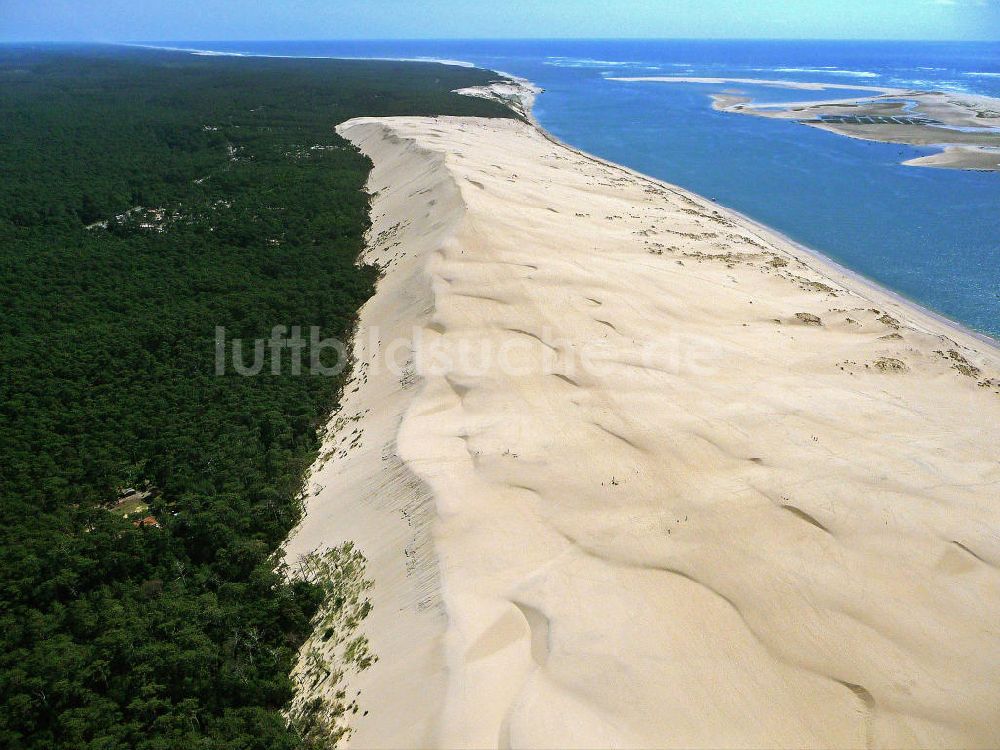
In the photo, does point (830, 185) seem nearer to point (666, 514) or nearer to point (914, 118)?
point (914, 118)

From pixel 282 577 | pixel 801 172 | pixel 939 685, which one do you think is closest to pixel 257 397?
pixel 282 577

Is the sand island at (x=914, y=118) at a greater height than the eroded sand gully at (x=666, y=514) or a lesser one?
greater

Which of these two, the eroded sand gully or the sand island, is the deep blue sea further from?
the eroded sand gully

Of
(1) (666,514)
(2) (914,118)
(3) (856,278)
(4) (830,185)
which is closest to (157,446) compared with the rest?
(1) (666,514)

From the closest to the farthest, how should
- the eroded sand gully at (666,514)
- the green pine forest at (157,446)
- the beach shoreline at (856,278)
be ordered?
1. the eroded sand gully at (666,514)
2. the green pine forest at (157,446)
3. the beach shoreline at (856,278)

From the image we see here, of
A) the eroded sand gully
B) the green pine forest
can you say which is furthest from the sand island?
the green pine forest

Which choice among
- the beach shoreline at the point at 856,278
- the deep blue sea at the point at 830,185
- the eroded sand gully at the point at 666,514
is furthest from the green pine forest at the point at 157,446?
the deep blue sea at the point at 830,185

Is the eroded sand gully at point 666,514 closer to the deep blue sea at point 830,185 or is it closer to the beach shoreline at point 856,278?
the beach shoreline at point 856,278
